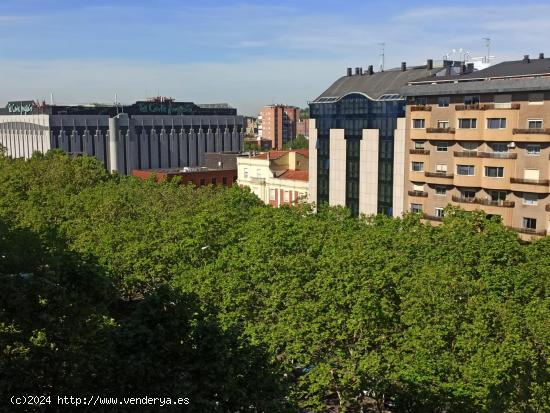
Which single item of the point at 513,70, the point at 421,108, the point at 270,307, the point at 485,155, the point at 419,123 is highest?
the point at 513,70

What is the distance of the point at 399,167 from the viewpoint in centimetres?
6119

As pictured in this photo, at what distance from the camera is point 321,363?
25750mm

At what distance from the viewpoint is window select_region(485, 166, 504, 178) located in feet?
166

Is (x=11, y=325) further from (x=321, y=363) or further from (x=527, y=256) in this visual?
(x=527, y=256)

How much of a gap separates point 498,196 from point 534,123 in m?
6.98

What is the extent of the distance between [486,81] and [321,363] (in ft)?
118

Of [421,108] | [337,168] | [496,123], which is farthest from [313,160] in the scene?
[496,123]

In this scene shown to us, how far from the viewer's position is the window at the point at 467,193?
5327cm

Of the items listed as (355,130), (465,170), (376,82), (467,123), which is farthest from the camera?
(376,82)

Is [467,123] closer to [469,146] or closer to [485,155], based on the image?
[469,146]

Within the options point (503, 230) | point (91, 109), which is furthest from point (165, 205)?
point (91, 109)

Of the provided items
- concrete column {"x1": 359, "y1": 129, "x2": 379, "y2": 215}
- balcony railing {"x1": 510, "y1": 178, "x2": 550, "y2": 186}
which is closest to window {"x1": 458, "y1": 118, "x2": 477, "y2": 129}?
balcony railing {"x1": 510, "y1": 178, "x2": 550, "y2": 186}

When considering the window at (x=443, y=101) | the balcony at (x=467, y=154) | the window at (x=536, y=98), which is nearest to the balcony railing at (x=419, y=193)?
the balcony at (x=467, y=154)

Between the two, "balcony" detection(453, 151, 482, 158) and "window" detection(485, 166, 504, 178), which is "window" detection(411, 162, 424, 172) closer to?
"balcony" detection(453, 151, 482, 158)
